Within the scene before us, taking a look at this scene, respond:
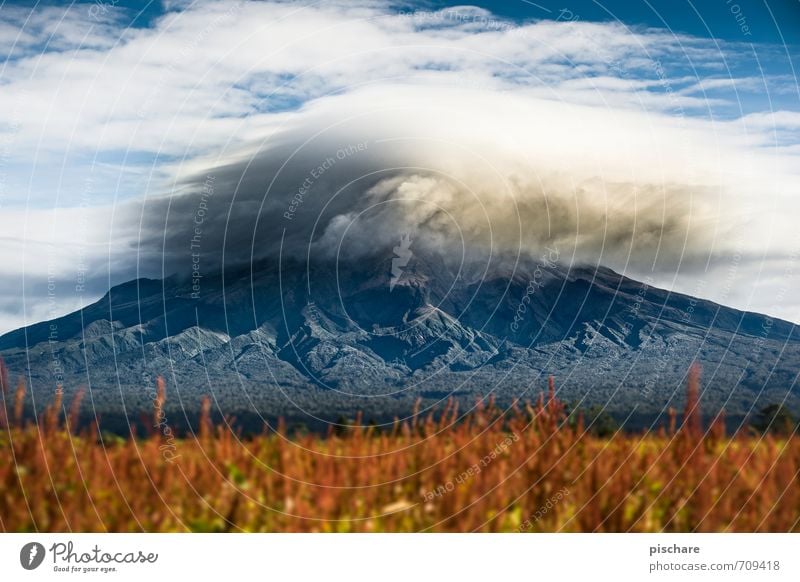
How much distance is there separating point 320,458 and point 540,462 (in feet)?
9.13

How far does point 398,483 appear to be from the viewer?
41.9 ft

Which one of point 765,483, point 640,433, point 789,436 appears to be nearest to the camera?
point 765,483

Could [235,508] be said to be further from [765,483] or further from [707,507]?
[765,483]

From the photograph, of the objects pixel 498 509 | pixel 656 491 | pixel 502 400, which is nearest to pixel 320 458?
pixel 498 509

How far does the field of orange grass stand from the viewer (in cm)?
1240

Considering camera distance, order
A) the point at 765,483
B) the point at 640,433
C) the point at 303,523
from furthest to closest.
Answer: the point at 640,433 < the point at 765,483 < the point at 303,523

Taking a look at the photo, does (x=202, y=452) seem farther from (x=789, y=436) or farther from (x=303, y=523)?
(x=789, y=436)

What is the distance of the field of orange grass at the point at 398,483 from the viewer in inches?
488

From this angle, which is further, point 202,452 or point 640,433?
point 640,433

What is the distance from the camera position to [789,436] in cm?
1415

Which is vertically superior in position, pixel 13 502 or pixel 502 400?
pixel 13 502

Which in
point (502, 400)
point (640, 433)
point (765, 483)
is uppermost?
point (765, 483)
